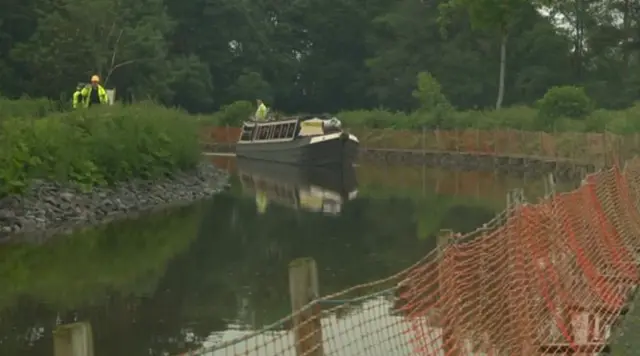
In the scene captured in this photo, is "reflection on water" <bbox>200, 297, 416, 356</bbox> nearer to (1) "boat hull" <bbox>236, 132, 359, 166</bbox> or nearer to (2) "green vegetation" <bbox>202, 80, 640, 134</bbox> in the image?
(2) "green vegetation" <bbox>202, 80, 640, 134</bbox>

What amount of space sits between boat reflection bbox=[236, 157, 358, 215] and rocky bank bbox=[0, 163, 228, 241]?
2328 mm

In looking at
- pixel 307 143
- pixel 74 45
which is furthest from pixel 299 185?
pixel 74 45

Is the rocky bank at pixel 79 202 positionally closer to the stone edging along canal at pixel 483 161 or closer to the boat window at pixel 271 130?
the stone edging along canal at pixel 483 161

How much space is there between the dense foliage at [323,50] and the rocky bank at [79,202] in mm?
25582

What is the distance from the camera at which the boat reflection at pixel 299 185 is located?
92.9ft

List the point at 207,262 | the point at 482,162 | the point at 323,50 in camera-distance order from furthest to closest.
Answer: the point at 323,50
the point at 482,162
the point at 207,262

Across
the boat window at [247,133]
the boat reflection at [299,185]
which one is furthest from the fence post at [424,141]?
the boat window at [247,133]

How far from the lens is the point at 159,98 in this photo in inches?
2414

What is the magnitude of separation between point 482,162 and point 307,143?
22.8ft

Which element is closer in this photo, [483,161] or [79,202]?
[79,202]

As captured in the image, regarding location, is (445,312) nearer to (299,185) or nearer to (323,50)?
(299,185)

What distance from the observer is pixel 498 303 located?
Answer: 9.45 metres

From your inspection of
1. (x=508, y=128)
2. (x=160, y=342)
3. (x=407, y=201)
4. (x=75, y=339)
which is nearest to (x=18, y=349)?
(x=160, y=342)

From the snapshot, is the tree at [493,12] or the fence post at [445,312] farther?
the tree at [493,12]
